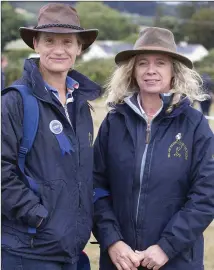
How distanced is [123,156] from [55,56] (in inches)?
20.9

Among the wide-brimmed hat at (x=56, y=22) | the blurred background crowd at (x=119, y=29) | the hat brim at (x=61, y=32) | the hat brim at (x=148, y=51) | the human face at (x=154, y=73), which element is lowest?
the blurred background crowd at (x=119, y=29)

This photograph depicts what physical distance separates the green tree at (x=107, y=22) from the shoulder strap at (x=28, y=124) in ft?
162

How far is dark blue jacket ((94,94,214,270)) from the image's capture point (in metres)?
2.46

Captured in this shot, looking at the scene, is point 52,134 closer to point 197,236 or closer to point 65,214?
point 65,214

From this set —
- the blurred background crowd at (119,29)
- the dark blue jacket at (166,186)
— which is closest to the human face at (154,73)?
the dark blue jacket at (166,186)

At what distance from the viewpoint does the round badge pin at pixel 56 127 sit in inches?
89.7

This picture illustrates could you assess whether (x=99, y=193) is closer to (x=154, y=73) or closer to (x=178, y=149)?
(x=178, y=149)

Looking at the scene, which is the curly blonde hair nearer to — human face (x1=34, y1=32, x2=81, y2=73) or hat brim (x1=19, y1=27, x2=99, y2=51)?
hat brim (x1=19, y1=27, x2=99, y2=51)

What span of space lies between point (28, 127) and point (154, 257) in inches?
Answer: 30.7

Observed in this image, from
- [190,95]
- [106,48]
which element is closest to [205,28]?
[106,48]

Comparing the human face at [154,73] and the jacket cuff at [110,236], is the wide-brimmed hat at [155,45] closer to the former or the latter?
the human face at [154,73]

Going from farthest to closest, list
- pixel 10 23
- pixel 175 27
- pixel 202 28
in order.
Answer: pixel 175 27 → pixel 202 28 → pixel 10 23

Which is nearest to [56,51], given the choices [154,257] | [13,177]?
[13,177]

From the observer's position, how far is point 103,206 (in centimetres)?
263
